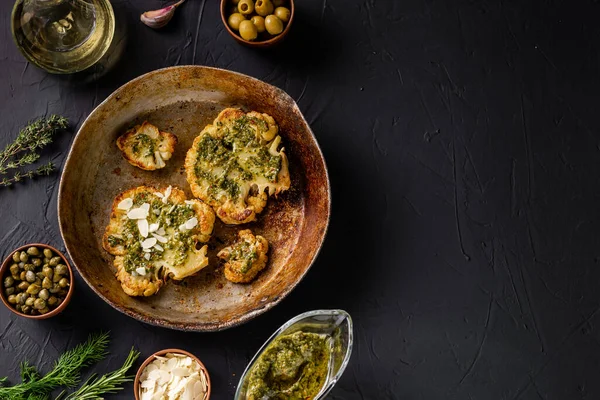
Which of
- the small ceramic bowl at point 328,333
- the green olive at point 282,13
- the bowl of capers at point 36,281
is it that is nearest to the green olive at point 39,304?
the bowl of capers at point 36,281

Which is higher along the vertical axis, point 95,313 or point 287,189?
point 287,189

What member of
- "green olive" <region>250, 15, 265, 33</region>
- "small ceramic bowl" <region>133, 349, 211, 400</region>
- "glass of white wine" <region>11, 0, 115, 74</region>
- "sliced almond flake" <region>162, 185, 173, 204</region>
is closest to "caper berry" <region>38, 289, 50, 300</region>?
"small ceramic bowl" <region>133, 349, 211, 400</region>

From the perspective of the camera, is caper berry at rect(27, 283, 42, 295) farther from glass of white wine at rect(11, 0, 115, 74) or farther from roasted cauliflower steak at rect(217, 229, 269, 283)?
glass of white wine at rect(11, 0, 115, 74)

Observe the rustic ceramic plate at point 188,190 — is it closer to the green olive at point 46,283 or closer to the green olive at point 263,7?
the green olive at point 46,283

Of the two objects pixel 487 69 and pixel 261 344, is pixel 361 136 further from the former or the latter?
pixel 261 344

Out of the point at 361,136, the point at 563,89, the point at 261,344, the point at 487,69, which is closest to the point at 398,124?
the point at 361,136

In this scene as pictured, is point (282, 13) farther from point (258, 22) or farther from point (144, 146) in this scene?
point (144, 146)
